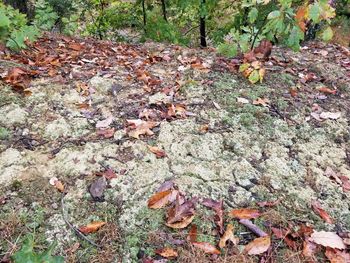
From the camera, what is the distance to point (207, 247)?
1.68 m

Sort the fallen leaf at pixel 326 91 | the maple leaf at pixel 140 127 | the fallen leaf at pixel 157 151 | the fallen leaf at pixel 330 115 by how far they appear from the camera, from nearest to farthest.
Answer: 1. the fallen leaf at pixel 157 151
2. the maple leaf at pixel 140 127
3. the fallen leaf at pixel 330 115
4. the fallen leaf at pixel 326 91

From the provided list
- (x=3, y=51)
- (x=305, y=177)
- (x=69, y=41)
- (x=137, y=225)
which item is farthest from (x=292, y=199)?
(x=69, y=41)

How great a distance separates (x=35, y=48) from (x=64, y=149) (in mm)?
1786

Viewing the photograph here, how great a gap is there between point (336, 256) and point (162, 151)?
43.5 inches

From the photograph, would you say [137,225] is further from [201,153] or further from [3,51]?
[3,51]

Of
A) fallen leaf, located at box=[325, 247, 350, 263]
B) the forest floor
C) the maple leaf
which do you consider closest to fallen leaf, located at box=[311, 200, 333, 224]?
the forest floor

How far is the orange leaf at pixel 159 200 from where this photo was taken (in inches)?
72.7

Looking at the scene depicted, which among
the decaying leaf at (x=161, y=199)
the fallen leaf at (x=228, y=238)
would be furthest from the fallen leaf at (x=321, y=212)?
the decaying leaf at (x=161, y=199)

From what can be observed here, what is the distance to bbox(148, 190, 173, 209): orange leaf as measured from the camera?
72.7 inches

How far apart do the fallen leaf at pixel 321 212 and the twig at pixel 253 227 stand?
1.21 ft

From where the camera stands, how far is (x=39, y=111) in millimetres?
2488

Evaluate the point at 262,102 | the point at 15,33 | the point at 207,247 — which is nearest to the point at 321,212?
the point at 207,247

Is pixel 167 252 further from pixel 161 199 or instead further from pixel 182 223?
pixel 161 199

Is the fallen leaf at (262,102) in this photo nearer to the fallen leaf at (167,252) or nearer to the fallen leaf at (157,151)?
the fallen leaf at (157,151)
